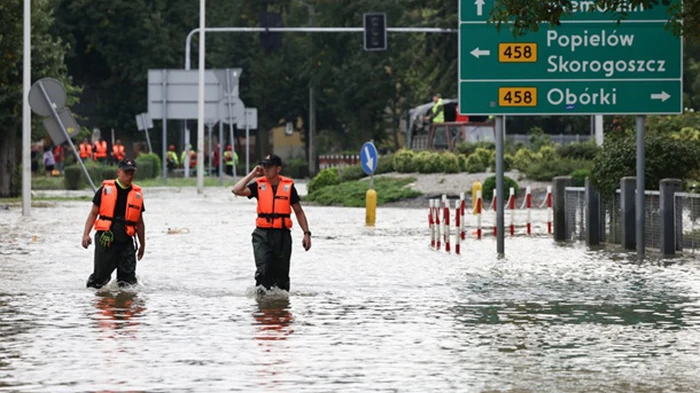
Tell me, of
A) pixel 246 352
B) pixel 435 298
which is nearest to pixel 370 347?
pixel 246 352

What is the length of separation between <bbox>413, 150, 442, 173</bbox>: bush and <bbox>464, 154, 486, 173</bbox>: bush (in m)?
0.84

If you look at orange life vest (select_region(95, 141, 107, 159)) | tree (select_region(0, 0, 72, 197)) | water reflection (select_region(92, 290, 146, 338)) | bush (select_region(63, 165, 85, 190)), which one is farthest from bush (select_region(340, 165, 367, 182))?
water reflection (select_region(92, 290, 146, 338))

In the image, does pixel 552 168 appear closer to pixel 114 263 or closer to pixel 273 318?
pixel 114 263

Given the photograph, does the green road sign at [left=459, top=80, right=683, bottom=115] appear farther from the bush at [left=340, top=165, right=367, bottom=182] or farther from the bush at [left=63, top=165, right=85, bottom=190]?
the bush at [left=63, top=165, right=85, bottom=190]

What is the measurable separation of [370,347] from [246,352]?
38.3 inches

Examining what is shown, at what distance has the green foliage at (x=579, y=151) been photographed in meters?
49.4

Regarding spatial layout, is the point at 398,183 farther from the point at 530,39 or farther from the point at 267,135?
the point at 267,135

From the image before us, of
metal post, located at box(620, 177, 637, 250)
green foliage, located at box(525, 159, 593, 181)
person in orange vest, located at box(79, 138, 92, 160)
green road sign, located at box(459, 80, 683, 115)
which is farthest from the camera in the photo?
person in orange vest, located at box(79, 138, 92, 160)

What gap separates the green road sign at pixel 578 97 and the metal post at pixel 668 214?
1.38m

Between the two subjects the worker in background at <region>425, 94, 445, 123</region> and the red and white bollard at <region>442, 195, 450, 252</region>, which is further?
the worker in background at <region>425, 94, 445, 123</region>

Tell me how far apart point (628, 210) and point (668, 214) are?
175cm

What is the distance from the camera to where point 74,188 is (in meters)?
58.5

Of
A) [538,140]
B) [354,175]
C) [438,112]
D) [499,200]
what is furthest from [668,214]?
[438,112]

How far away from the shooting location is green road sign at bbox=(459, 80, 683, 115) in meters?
26.7
